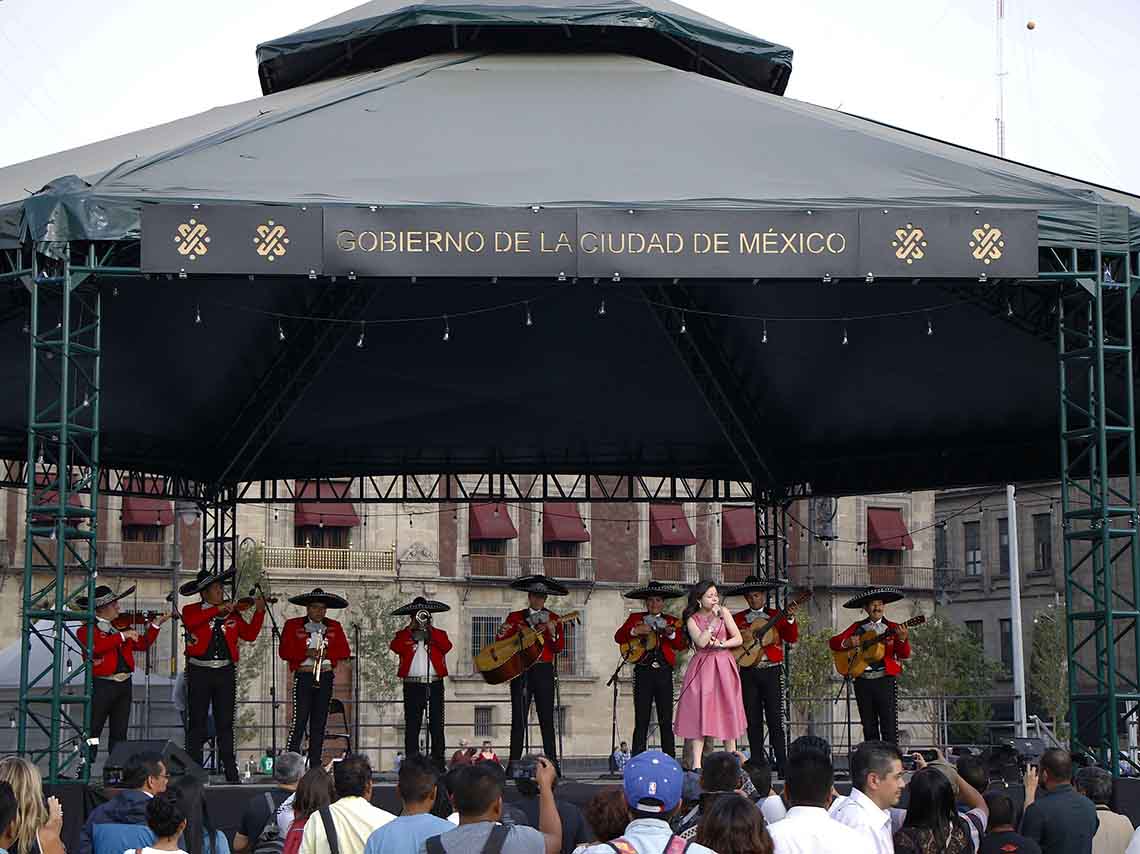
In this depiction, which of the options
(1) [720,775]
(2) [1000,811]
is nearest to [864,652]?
(2) [1000,811]

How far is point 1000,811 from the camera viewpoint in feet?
27.1

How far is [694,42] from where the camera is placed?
1964 centimetres

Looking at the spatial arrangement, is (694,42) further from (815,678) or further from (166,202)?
(815,678)

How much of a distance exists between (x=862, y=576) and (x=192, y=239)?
156ft

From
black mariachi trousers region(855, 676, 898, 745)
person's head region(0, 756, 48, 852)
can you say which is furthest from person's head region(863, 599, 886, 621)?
person's head region(0, 756, 48, 852)

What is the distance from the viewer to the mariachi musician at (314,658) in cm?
1831

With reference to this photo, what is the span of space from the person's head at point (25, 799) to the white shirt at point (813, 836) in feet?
9.62

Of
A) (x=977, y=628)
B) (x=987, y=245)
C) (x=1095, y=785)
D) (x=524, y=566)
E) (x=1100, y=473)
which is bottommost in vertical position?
(x=977, y=628)

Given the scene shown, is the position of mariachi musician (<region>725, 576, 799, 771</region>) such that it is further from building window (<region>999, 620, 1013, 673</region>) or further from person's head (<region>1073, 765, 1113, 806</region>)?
building window (<region>999, 620, 1013, 673</region>)

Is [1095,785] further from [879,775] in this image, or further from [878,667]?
[878,667]

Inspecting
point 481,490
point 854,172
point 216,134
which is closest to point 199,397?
point 216,134

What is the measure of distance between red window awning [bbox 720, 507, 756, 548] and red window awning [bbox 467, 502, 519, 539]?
7630mm

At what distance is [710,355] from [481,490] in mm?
30996

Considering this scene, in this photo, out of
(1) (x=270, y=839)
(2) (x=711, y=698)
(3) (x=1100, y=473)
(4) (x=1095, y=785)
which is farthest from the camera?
(3) (x=1100, y=473)
